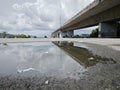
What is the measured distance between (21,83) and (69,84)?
5.48ft

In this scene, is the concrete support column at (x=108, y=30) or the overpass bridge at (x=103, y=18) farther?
the concrete support column at (x=108, y=30)

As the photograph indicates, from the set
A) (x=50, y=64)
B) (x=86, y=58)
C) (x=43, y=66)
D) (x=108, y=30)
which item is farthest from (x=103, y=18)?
(x=43, y=66)

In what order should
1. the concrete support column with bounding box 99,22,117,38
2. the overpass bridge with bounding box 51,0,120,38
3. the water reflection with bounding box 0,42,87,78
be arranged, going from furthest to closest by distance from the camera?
1. the concrete support column with bounding box 99,22,117,38
2. the overpass bridge with bounding box 51,0,120,38
3. the water reflection with bounding box 0,42,87,78

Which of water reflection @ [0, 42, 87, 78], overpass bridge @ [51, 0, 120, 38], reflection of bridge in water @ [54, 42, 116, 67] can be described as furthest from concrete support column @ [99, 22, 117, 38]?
water reflection @ [0, 42, 87, 78]

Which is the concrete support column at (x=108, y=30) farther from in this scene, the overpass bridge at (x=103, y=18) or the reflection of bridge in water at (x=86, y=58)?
the reflection of bridge in water at (x=86, y=58)

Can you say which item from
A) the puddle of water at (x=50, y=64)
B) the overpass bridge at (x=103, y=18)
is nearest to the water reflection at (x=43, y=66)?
the puddle of water at (x=50, y=64)

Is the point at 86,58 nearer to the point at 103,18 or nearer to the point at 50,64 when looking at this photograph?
the point at 50,64

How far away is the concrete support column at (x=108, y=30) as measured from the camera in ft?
157

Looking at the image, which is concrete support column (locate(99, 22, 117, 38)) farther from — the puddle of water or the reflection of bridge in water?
the puddle of water

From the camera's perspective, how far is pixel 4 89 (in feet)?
18.1

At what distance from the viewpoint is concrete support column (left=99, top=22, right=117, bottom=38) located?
47.9m

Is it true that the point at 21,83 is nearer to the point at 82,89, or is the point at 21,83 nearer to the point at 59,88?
the point at 59,88

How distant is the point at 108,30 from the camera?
4872 centimetres

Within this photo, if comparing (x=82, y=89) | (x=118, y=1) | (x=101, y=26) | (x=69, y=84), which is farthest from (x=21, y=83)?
(x=101, y=26)
